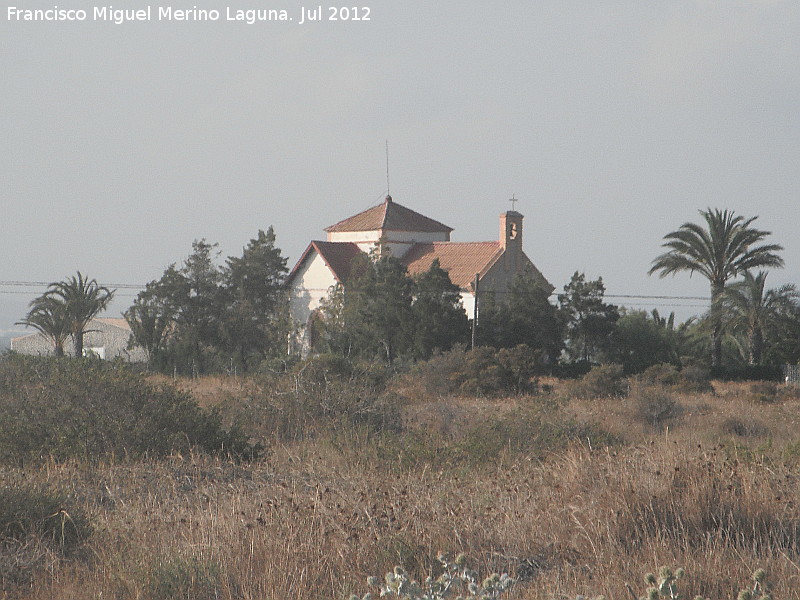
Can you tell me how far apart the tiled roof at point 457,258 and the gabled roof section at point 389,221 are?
1.55 m

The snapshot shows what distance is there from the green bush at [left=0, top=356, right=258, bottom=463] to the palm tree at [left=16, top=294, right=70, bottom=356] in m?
30.3

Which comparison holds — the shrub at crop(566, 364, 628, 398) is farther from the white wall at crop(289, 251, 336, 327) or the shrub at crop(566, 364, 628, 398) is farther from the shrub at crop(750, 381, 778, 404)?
the white wall at crop(289, 251, 336, 327)

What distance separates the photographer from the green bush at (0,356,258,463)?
10891 mm

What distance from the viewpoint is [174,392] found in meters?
12.2

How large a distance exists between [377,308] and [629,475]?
Result: 1294 inches

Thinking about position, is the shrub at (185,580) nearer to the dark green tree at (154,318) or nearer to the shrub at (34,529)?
the shrub at (34,529)

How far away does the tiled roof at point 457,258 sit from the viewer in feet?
155

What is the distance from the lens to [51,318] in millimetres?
41312

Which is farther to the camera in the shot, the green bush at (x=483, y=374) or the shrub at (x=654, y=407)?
the green bush at (x=483, y=374)

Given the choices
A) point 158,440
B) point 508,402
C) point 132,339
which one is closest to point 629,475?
point 158,440

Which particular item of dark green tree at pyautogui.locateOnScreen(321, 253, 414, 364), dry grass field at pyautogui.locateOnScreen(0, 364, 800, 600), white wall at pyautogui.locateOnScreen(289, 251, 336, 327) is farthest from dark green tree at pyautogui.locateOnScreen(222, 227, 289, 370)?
dry grass field at pyautogui.locateOnScreen(0, 364, 800, 600)

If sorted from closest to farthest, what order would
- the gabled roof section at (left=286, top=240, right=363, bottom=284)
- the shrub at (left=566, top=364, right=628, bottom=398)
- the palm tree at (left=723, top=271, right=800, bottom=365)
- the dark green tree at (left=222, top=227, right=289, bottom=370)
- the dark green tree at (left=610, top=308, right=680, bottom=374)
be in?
the shrub at (left=566, top=364, right=628, bottom=398) < the palm tree at (left=723, top=271, right=800, bottom=365) < the dark green tree at (left=610, top=308, right=680, bottom=374) < the dark green tree at (left=222, top=227, right=289, bottom=370) < the gabled roof section at (left=286, top=240, right=363, bottom=284)

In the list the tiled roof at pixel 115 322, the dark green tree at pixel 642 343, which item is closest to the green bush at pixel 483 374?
the dark green tree at pixel 642 343

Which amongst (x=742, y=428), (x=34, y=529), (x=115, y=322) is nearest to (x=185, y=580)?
(x=34, y=529)
